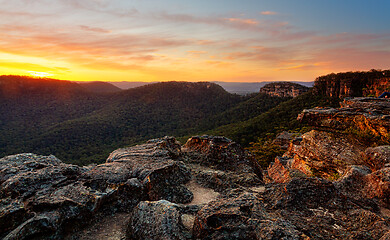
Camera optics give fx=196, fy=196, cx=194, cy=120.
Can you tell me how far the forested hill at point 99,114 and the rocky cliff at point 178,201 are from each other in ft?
201

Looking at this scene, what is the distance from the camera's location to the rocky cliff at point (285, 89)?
84.8 meters

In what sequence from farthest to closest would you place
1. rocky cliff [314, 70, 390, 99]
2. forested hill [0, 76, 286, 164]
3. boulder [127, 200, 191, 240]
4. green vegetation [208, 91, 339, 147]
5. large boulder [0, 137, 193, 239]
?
forested hill [0, 76, 286, 164], green vegetation [208, 91, 339, 147], rocky cliff [314, 70, 390, 99], large boulder [0, 137, 193, 239], boulder [127, 200, 191, 240]

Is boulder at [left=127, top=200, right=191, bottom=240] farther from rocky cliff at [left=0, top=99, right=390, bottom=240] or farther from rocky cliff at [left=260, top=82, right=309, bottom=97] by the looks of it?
rocky cliff at [left=260, top=82, right=309, bottom=97]

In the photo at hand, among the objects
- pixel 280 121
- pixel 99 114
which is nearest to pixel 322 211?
pixel 280 121

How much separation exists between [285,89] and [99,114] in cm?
10188

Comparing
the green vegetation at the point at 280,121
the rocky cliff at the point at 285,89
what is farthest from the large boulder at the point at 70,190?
the rocky cliff at the point at 285,89

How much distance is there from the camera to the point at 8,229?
5938mm

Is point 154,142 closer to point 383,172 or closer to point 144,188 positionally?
point 144,188

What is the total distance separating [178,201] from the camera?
30.9 feet

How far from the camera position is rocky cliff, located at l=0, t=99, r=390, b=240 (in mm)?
5949

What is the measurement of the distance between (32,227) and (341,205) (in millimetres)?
10424

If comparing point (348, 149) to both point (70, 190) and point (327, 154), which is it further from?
point (70, 190)

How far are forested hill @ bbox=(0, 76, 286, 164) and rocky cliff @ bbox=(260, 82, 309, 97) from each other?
15.3 ft

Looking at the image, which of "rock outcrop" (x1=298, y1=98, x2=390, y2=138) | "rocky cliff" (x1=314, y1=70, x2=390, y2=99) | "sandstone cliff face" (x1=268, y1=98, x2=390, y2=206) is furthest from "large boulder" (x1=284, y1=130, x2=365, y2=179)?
"rocky cliff" (x1=314, y1=70, x2=390, y2=99)
